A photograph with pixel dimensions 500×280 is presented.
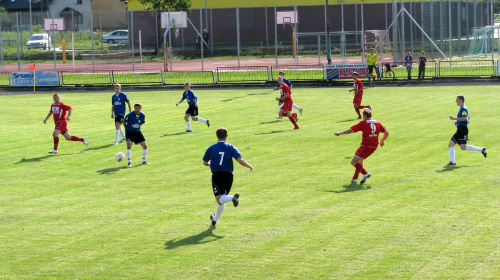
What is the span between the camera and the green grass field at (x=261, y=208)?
38.9 ft

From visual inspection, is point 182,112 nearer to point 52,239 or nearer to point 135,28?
point 52,239

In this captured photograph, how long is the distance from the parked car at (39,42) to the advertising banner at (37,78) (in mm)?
13411

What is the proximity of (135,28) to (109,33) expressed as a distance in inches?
182

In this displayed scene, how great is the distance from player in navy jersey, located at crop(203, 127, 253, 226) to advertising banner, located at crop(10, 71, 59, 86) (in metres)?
38.9

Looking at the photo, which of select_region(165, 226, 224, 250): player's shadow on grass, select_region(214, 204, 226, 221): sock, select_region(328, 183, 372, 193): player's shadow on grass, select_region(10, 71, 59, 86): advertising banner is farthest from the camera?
select_region(10, 71, 59, 86): advertising banner

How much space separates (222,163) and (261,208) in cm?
237

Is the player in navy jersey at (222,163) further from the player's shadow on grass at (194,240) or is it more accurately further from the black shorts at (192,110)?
the black shorts at (192,110)

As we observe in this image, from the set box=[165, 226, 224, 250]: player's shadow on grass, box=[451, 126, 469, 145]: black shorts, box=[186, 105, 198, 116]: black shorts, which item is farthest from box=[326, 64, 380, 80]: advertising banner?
box=[165, 226, 224, 250]: player's shadow on grass

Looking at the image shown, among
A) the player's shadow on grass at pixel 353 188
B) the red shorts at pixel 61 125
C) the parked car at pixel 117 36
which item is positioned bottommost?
the player's shadow on grass at pixel 353 188

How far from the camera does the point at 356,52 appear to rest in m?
66.4

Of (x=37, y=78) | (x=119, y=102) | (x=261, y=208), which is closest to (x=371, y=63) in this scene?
(x=37, y=78)

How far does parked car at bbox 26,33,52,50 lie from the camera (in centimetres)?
6491

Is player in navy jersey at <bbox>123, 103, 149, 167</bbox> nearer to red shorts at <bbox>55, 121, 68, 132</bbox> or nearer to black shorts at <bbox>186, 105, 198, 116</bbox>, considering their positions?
red shorts at <bbox>55, 121, 68, 132</bbox>

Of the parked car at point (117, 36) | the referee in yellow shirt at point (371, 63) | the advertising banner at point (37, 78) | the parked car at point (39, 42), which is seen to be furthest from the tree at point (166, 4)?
the referee in yellow shirt at point (371, 63)
